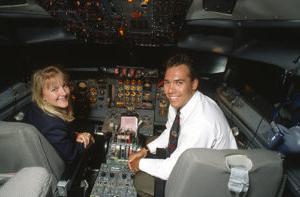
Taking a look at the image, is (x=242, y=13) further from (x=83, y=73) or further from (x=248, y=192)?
A: (x=83, y=73)

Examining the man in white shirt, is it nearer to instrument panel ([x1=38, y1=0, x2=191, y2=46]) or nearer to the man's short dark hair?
the man's short dark hair

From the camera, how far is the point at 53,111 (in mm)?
1793

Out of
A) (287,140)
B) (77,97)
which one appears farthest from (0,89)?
(287,140)

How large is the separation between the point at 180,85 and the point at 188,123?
0.33m

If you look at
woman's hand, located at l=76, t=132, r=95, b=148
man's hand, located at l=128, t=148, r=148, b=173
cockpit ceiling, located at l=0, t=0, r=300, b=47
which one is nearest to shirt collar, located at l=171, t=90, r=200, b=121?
man's hand, located at l=128, t=148, r=148, b=173

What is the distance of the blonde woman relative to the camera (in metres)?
1.72

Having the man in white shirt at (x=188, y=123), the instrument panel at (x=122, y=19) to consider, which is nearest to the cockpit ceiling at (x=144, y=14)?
the instrument panel at (x=122, y=19)

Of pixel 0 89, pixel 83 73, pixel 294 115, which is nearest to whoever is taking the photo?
pixel 294 115

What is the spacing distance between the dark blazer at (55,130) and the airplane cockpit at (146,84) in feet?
0.34

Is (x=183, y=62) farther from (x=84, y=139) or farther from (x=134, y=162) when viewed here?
(x=84, y=139)

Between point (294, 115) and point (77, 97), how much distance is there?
2604 mm

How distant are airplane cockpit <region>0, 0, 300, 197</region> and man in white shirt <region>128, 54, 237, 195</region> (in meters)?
0.25

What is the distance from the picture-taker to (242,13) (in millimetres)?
1957

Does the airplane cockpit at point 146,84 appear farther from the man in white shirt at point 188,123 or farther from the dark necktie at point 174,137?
the dark necktie at point 174,137
